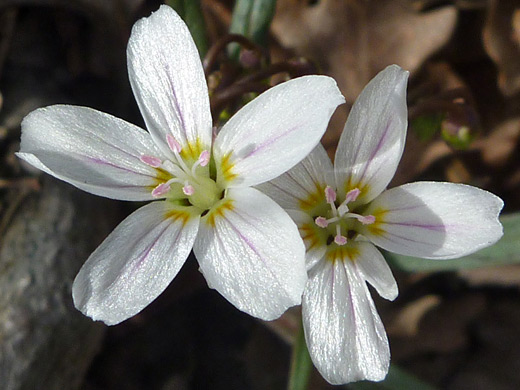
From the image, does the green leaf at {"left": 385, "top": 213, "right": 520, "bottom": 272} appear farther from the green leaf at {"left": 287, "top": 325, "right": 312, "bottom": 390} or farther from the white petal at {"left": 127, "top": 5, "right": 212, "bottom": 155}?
the white petal at {"left": 127, "top": 5, "right": 212, "bottom": 155}

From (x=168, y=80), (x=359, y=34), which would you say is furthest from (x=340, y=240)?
(x=359, y=34)

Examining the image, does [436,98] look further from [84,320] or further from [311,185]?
[84,320]

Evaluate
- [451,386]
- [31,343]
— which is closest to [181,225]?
[31,343]

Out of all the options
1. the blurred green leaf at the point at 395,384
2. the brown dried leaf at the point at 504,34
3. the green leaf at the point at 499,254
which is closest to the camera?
the green leaf at the point at 499,254

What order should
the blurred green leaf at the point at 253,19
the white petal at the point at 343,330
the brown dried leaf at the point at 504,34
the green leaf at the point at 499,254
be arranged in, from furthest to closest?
1. the brown dried leaf at the point at 504,34
2. the blurred green leaf at the point at 253,19
3. the green leaf at the point at 499,254
4. the white petal at the point at 343,330

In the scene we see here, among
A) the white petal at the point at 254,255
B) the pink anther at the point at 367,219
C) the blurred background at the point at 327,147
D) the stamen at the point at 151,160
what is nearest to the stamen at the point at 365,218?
the pink anther at the point at 367,219

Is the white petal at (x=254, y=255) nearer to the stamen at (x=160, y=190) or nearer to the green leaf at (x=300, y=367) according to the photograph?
the stamen at (x=160, y=190)

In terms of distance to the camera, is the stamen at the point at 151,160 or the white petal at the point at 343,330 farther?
the stamen at the point at 151,160

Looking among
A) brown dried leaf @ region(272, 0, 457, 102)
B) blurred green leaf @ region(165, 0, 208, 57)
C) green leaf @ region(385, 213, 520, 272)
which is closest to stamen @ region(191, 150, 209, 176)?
blurred green leaf @ region(165, 0, 208, 57)
